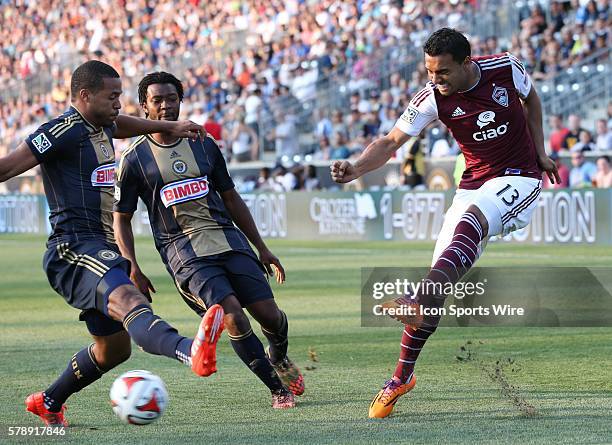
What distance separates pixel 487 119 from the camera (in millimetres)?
7430

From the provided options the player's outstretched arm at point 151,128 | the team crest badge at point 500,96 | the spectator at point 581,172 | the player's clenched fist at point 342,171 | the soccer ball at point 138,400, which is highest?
the team crest badge at point 500,96

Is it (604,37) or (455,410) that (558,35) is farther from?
(455,410)

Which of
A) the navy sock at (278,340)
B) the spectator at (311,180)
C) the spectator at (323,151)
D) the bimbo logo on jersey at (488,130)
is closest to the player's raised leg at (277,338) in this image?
the navy sock at (278,340)

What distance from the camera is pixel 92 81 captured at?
6.65 meters

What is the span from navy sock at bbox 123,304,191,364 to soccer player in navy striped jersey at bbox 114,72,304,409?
48.6 inches

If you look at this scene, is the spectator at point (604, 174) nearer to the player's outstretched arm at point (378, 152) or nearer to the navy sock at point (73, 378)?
the player's outstretched arm at point (378, 152)

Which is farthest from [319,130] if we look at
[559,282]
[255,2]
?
[559,282]

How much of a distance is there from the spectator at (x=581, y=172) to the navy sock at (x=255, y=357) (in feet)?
45.5

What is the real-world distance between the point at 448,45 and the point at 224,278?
200 centimetres

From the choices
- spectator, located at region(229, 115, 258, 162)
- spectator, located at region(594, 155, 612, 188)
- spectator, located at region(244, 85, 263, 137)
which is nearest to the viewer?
spectator, located at region(594, 155, 612, 188)

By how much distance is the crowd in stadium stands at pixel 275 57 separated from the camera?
2436 cm

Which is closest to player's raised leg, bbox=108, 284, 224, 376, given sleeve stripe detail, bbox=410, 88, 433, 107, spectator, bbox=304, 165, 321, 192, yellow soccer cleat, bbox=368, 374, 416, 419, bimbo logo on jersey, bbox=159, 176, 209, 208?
bimbo logo on jersey, bbox=159, 176, 209, 208

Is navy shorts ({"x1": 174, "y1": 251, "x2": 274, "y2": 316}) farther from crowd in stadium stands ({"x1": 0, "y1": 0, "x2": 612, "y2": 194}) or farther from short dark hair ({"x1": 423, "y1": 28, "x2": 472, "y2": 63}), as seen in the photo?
crowd in stadium stands ({"x1": 0, "y1": 0, "x2": 612, "y2": 194})

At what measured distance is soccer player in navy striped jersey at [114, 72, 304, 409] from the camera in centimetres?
738
